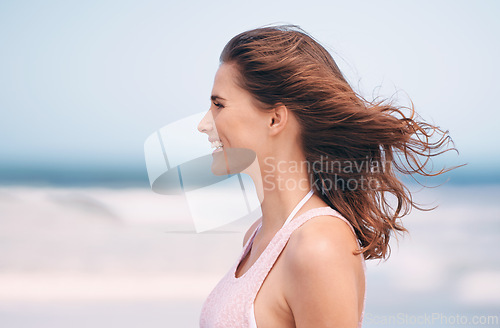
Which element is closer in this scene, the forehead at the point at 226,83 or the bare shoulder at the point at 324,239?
the bare shoulder at the point at 324,239

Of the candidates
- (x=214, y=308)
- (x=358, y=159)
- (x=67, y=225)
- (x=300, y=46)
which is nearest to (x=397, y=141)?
(x=358, y=159)

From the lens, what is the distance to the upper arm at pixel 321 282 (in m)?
0.92

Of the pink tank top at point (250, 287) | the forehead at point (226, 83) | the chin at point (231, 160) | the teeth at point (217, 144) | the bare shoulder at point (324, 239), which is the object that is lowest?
the pink tank top at point (250, 287)

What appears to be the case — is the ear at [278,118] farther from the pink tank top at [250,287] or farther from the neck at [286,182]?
the pink tank top at [250,287]

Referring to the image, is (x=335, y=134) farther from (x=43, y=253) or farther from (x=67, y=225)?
(x=67, y=225)

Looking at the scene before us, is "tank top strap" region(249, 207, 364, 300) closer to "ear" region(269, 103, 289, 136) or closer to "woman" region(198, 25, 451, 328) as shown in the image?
"woman" region(198, 25, 451, 328)

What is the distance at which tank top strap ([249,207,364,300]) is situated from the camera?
1040mm

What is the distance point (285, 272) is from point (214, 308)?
0.23 m

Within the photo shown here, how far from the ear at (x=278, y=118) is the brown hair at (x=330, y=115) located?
0.01 metres

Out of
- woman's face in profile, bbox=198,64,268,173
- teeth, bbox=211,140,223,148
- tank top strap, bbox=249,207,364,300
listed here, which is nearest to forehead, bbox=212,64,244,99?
woman's face in profile, bbox=198,64,268,173

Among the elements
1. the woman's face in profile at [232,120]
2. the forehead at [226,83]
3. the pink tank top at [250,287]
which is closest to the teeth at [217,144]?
the woman's face in profile at [232,120]

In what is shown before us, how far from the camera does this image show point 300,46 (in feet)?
3.70

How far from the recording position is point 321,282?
36.3 inches

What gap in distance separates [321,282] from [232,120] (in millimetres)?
396
